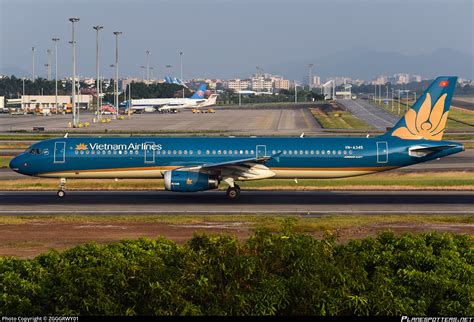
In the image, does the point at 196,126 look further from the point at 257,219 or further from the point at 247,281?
the point at 247,281

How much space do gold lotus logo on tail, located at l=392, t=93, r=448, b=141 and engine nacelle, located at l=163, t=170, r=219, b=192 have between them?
13.5m

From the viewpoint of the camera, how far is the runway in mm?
43750

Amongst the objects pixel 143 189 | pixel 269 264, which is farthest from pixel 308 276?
pixel 143 189

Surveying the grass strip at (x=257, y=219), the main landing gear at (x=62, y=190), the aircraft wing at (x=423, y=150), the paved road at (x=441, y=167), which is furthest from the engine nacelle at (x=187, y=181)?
the paved road at (x=441, y=167)

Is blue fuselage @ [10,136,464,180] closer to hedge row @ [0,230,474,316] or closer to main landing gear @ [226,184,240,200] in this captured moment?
main landing gear @ [226,184,240,200]

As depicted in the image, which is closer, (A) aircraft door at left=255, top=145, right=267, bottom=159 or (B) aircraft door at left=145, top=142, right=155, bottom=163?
(B) aircraft door at left=145, top=142, right=155, bottom=163

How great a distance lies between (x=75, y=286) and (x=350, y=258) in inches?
270

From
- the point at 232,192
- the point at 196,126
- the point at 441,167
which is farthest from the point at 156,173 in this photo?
the point at 196,126

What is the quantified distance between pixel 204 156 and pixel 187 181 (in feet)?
10.2

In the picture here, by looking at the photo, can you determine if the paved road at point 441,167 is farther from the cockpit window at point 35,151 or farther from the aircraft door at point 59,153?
the aircraft door at point 59,153

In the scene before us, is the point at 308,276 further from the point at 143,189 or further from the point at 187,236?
the point at 143,189

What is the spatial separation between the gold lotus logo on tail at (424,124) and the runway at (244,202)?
4088mm

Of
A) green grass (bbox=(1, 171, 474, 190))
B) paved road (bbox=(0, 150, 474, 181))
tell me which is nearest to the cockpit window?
green grass (bbox=(1, 171, 474, 190))

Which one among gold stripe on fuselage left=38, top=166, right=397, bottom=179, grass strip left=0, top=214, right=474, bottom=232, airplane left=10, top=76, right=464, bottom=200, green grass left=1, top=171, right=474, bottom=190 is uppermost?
airplane left=10, top=76, right=464, bottom=200
